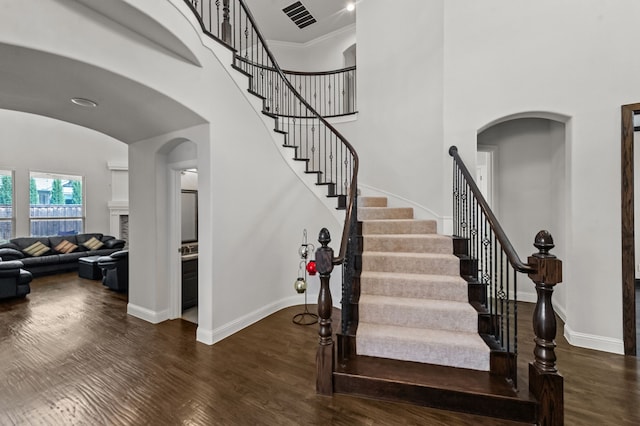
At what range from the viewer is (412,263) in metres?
3.00

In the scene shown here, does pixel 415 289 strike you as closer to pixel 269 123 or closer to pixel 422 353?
pixel 422 353

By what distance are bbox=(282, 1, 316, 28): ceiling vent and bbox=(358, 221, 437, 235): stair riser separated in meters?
5.28

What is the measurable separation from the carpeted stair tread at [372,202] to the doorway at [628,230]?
8.69ft

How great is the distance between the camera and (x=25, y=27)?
1.82m

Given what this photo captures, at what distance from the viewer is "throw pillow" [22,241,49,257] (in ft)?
21.1

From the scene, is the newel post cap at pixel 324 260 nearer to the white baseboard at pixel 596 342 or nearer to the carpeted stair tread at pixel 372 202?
the carpeted stair tread at pixel 372 202

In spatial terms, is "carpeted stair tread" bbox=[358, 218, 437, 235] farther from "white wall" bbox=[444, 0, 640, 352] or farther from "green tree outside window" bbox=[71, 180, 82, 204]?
"green tree outside window" bbox=[71, 180, 82, 204]

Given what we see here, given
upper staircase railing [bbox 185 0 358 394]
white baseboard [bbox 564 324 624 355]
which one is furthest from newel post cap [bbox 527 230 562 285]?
white baseboard [bbox 564 324 624 355]

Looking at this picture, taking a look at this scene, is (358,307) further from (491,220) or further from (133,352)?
(133,352)

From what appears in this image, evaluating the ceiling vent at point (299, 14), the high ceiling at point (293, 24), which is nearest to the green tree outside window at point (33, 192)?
the high ceiling at point (293, 24)

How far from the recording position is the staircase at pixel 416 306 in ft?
7.51

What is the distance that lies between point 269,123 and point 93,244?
6737mm

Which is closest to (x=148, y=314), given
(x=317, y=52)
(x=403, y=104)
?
(x=403, y=104)

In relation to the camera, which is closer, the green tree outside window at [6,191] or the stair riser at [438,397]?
the stair riser at [438,397]
